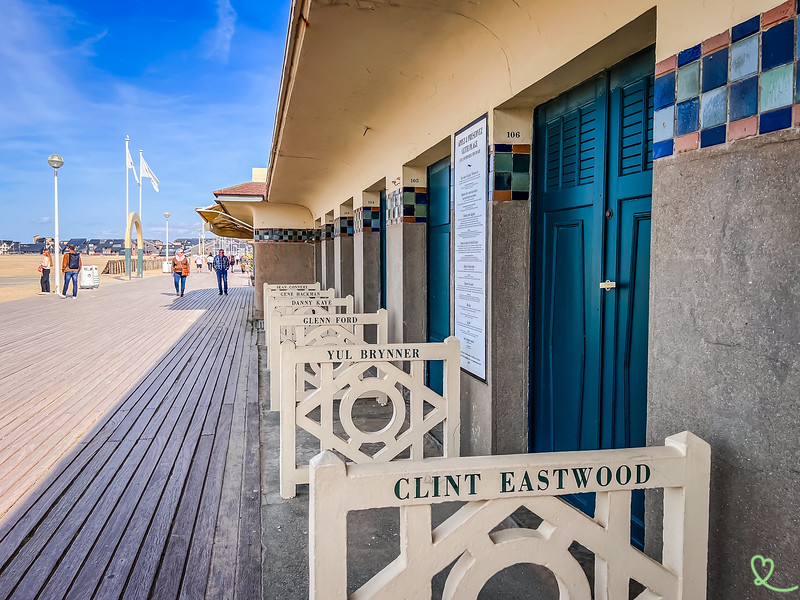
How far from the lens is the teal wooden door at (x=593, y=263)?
2.28 m

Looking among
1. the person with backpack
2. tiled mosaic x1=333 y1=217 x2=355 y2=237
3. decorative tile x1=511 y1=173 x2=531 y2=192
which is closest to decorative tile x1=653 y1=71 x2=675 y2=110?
decorative tile x1=511 y1=173 x2=531 y2=192

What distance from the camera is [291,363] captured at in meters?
3.07

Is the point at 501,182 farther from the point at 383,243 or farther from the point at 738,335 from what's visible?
the point at 383,243

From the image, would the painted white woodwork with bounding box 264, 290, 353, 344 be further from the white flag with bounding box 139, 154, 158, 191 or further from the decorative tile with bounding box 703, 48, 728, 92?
the white flag with bounding box 139, 154, 158, 191

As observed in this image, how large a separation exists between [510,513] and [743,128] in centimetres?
116

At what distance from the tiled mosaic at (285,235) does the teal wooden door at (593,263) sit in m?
9.71

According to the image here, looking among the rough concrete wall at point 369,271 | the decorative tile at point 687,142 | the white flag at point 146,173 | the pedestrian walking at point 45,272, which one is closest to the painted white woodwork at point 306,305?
the rough concrete wall at point 369,271

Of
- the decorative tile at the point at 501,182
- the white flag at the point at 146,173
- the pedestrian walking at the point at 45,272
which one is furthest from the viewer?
the white flag at the point at 146,173

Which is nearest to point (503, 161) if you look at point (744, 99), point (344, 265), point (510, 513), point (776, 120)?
point (744, 99)

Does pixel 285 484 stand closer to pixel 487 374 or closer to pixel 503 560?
pixel 487 374

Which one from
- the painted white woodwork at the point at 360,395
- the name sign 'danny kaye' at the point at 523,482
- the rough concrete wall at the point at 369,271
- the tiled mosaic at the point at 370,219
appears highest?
the tiled mosaic at the point at 370,219

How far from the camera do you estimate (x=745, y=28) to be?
4.77ft

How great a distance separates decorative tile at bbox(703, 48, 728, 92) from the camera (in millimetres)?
1521

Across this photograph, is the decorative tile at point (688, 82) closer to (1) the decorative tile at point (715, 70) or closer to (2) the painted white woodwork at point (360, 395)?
(1) the decorative tile at point (715, 70)
